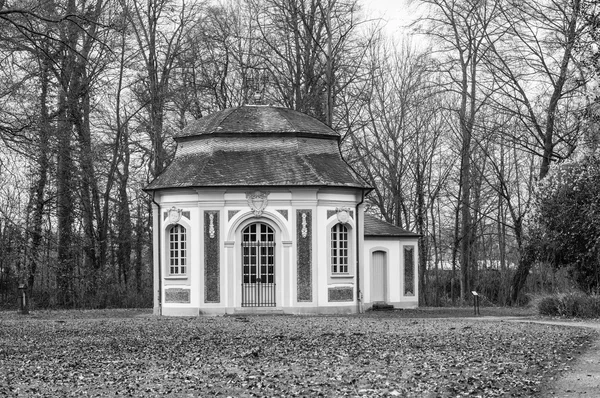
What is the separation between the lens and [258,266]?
111 ft

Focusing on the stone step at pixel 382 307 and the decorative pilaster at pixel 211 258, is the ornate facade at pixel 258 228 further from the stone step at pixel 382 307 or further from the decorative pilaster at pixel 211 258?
the stone step at pixel 382 307

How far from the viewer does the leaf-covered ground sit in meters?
13.0

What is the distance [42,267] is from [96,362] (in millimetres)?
29606

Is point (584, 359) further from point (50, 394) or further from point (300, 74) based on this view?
point (300, 74)

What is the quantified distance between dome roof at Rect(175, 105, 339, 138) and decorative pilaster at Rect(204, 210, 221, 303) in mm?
3217

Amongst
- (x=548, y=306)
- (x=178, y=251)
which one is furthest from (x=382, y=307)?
(x=548, y=306)

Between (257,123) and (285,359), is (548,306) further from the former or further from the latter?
(285,359)

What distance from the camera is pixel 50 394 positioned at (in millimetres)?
12578

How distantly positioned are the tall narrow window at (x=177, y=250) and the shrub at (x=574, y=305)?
12417 mm

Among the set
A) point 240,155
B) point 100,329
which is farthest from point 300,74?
point 100,329

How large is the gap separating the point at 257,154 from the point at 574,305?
12.3 meters

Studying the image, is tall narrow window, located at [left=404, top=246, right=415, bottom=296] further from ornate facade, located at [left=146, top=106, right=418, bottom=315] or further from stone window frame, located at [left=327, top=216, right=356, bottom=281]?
stone window frame, located at [left=327, top=216, right=356, bottom=281]

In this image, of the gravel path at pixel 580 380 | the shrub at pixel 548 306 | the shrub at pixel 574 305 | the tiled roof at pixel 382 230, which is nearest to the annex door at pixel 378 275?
the tiled roof at pixel 382 230

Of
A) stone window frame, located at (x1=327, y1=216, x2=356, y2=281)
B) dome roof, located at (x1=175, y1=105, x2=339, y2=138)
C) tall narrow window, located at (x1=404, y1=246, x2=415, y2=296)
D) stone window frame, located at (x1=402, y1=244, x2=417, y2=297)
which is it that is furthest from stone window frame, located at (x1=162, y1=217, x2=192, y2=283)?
tall narrow window, located at (x1=404, y1=246, x2=415, y2=296)
